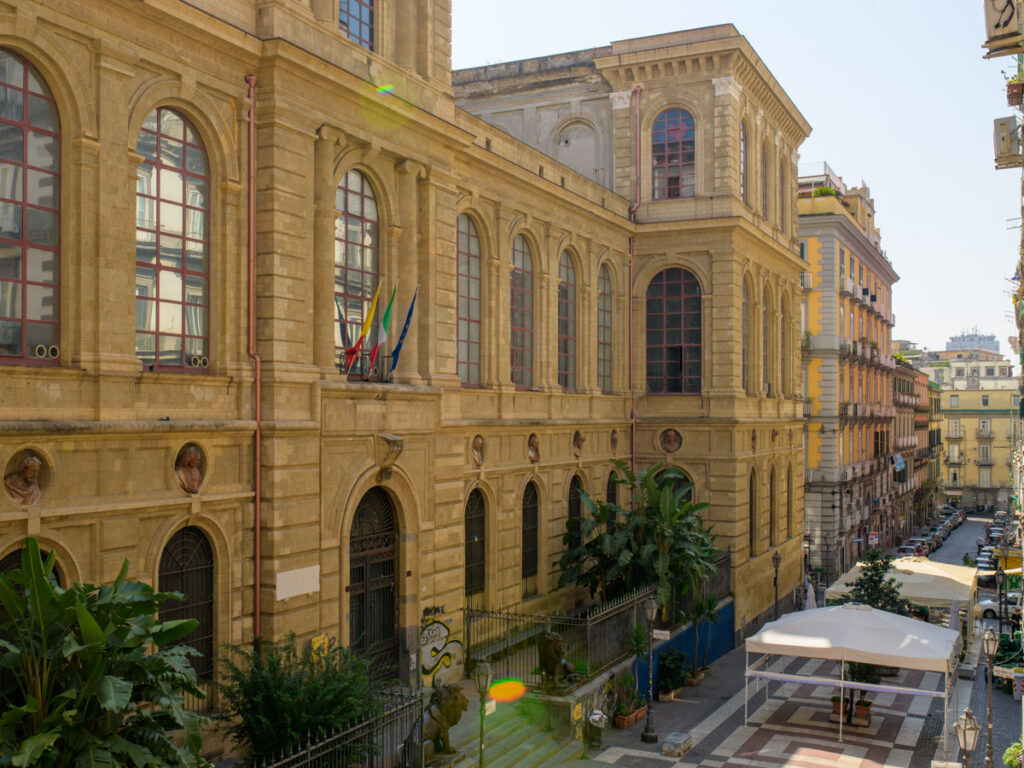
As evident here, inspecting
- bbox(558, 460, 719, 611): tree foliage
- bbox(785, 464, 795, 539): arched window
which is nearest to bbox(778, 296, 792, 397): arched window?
bbox(785, 464, 795, 539): arched window

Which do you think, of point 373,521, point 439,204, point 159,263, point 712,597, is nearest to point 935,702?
point 712,597

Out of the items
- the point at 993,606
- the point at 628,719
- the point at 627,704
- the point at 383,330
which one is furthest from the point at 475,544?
the point at 993,606

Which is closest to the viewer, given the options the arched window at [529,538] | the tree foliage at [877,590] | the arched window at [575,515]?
the arched window at [529,538]

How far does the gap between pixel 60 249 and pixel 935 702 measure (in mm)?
22985

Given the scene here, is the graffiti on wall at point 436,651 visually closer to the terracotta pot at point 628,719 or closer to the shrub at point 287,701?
the terracotta pot at point 628,719

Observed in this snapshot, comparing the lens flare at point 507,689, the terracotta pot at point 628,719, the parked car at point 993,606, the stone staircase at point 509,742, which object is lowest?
the parked car at point 993,606

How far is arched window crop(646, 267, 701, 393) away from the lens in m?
32.4

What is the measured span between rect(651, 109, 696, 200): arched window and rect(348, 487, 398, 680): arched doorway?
17.6m

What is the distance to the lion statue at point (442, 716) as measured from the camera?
15570 millimetres

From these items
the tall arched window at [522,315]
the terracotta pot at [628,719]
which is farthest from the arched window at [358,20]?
the terracotta pot at [628,719]

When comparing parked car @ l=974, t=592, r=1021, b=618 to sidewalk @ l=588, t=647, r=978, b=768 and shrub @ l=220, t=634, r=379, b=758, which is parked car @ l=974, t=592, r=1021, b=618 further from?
shrub @ l=220, t=634, r=379, b=758

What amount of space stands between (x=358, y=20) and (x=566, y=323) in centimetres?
1239

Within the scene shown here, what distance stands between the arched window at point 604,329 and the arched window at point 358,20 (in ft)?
43.3

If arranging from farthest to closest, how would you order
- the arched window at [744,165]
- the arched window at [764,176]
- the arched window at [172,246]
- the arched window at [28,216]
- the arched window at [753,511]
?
the arched window at [764,176], the arched window at [753,511], the arched window at [744,165], the arched window at [172,246], the arched window at [28,216]
